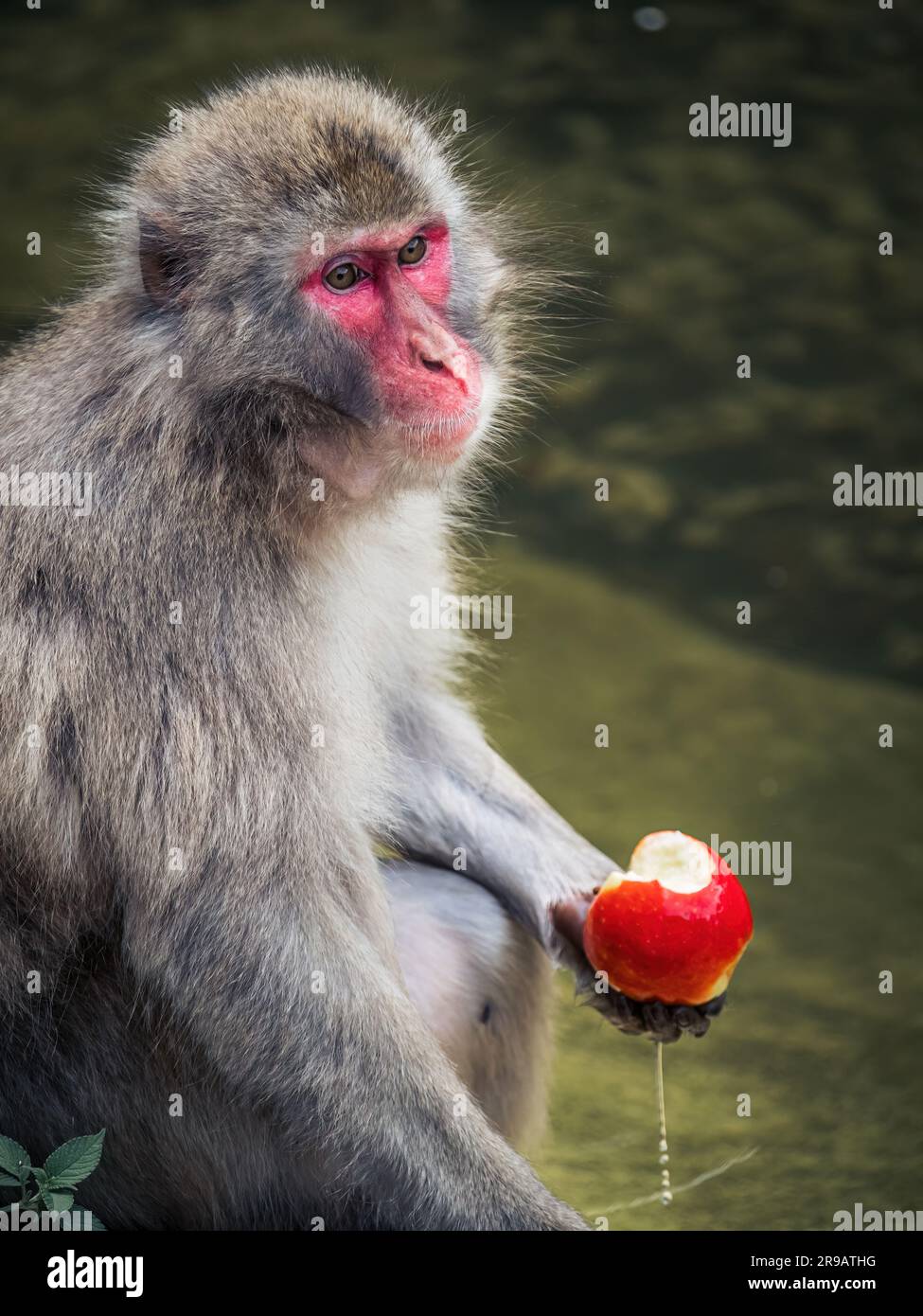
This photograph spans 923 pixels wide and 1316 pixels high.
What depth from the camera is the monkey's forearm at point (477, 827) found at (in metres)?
4.63

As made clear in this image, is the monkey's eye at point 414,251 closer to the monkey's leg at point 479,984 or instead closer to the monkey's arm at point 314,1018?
the monkey's arm at point 314,1018

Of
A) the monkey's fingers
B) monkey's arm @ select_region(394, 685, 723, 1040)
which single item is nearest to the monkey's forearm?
monkey's arm @ select_region(394, 685, 723, 1040)

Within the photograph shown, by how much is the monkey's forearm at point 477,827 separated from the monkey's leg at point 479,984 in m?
0.06

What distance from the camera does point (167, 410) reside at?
12.2 feet

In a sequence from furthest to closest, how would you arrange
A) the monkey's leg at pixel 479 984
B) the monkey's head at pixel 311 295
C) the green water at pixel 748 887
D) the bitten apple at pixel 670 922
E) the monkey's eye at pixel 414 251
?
the green water at pixel 748 887 < the monkey's leg at pixel 479 984 < the bitten apple at pixel 670 922 < the monkey's eye at pixel 414 251 < the monkey's head at pixel 311 295

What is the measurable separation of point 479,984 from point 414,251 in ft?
5.73

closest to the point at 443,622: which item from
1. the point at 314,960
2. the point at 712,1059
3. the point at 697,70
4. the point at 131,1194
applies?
the point at 314,960

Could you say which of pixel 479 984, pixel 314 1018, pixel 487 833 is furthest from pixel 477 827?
pixel 314 1018

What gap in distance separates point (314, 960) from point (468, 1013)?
2.79 ft

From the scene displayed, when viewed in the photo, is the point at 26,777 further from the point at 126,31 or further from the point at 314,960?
the point at 126,31

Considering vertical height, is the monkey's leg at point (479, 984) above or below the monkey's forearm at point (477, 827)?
below

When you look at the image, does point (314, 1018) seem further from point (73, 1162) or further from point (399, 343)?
point (399, 343)

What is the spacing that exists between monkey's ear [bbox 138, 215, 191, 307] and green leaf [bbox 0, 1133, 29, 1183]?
176 centimetres

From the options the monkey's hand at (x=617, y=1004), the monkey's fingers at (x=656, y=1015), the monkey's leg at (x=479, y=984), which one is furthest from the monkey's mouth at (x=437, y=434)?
the monkey's fingers at (x=656, y=1015)
